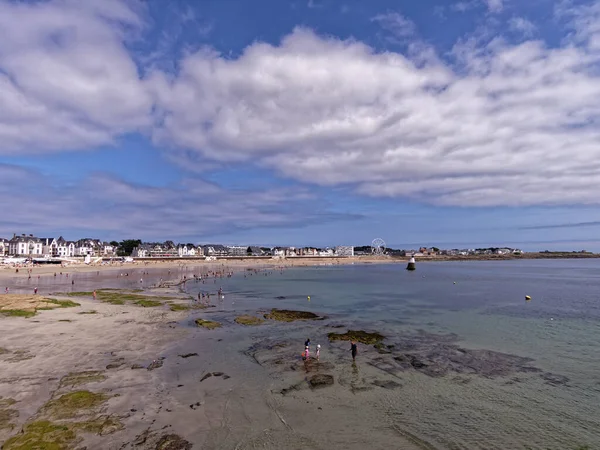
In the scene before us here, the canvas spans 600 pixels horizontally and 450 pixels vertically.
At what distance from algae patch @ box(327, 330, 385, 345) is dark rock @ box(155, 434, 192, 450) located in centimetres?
1722

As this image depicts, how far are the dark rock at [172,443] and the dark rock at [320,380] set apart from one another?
24.8 feet

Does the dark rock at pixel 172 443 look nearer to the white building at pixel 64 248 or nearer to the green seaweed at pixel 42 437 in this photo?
the green seaweed at pixel 42 437

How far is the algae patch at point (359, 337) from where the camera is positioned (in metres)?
28.8

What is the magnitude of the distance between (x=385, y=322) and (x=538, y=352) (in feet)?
44.3

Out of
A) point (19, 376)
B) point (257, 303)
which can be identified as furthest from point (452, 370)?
point (257, 303)

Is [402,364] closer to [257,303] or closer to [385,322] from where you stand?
[385,322]

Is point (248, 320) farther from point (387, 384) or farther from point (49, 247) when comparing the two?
point (49, 247)

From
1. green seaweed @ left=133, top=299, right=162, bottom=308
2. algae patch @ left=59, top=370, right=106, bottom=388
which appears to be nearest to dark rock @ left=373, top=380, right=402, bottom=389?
algae patch @ left=59, top=370, right=106, bottom=388

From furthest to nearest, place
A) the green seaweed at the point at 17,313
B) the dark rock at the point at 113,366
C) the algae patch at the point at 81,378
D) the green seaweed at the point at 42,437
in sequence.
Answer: the green seaweed at the point at 17,313 → the dark rock at the point at 113,366 → the algae patch at the point at 81,378 → the green seaweed at the point at 42,437

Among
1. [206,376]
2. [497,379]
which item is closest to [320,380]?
[206,376]

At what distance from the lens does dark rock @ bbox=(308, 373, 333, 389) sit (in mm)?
19453

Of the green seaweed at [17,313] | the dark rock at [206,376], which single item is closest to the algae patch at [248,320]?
the dark rock at [206,376]

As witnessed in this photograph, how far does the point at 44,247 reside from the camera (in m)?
168

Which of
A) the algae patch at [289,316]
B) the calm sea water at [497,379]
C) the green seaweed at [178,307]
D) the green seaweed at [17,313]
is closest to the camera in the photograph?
the calm sea water at [497,379]
